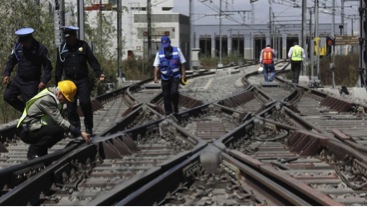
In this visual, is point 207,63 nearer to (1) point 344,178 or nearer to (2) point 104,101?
(2) point 104,101

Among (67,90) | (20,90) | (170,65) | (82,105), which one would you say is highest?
(170,65)

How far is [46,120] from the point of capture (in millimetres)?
7379

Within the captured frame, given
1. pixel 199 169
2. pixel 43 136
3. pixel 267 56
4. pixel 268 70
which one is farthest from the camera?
pixel 268 70

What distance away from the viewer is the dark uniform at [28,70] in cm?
920

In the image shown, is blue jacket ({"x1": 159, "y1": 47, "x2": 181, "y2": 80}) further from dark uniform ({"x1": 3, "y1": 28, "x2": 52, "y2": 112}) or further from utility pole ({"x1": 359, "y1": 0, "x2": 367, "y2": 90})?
utility pole ({"x1": 359, "y1": 0, "x2": 367, "y2": 90})

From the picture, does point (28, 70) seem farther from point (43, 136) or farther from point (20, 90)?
point (43, 136)

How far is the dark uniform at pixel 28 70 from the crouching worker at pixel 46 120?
6.20ft

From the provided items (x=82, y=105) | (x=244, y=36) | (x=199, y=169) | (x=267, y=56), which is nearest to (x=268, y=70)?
(x=267, y=56)

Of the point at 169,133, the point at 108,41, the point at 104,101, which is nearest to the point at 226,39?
the point at 108,41

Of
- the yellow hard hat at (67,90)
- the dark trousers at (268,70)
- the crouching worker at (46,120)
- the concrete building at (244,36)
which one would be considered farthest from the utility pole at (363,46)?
the concrete building at (244,36)

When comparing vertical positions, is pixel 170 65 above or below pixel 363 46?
below

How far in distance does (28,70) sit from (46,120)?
208cm

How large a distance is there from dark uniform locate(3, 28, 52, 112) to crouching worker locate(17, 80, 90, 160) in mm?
1889

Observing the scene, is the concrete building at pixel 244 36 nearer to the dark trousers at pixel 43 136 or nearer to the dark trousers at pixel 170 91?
the dark trousers at pixel 170 91
